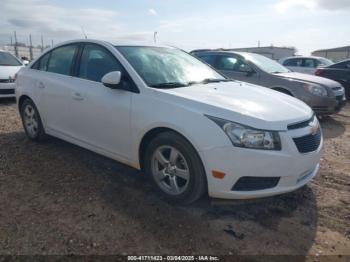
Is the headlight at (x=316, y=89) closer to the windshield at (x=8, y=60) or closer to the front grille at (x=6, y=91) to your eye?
the front grille at (x=6, y=91)

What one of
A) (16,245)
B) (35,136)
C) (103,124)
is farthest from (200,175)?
(35,136)

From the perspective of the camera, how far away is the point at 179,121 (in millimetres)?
3150

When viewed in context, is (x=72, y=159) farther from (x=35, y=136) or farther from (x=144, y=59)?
(x=144, y=59)

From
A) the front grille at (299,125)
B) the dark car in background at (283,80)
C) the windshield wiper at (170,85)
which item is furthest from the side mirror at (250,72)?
the front grille at (299,125)

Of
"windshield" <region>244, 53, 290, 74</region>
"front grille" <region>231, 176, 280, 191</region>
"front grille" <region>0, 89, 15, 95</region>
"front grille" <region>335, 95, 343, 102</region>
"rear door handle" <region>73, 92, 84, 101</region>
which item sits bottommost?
"front grille" <region>0, 89, 15, 95</region>

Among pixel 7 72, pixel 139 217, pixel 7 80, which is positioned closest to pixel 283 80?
pixel 139 217

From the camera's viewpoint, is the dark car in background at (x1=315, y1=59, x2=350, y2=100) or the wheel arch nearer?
the wheel arch

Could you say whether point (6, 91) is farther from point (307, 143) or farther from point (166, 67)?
point (307, 143)

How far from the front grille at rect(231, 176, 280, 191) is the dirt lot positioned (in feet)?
1.18

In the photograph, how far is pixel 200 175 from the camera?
10.3ft

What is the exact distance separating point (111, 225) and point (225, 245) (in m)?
1.05

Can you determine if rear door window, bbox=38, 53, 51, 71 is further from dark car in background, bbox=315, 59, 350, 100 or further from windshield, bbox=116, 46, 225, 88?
dark car in background, bbox=315, 59, 350, 100

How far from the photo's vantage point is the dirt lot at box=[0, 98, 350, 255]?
2791mm

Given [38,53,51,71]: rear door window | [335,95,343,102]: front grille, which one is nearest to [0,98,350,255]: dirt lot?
[38,53,51,71]: rear door window
